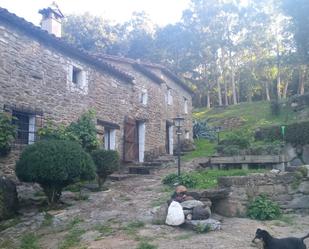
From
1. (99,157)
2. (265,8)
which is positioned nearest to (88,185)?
(99,157)

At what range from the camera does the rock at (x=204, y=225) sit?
6.69 meters

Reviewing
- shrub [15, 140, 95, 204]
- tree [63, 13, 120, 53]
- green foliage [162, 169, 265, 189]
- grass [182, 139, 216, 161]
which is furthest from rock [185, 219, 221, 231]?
tree [63, 13, 120, 53]

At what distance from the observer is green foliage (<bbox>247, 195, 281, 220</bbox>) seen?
7781 millimetres

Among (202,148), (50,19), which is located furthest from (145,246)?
(202,148)

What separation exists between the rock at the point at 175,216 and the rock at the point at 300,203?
9.06 ft

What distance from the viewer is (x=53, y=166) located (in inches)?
324

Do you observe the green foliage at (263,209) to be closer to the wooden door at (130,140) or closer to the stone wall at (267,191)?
the stone wall at (267,191)

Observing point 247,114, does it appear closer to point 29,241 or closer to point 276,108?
point 276,108

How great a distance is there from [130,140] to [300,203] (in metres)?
9.10

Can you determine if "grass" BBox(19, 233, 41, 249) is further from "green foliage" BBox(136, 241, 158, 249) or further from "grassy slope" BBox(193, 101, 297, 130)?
"grassy slope" BBox(193, 101, 297, 130)

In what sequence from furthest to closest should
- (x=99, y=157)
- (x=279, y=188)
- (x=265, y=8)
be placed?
(x=265, y=8), (x=99, y=157), (x=279, y=188)

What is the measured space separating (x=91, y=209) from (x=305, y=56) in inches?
491

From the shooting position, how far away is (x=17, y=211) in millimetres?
8375

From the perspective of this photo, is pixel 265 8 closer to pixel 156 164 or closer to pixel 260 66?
pixel 260 66
